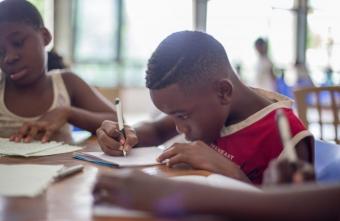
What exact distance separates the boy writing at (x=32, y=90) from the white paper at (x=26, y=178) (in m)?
0.37

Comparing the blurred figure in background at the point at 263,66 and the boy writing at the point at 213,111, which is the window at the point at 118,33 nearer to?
the blurred figure in background at the point at 263,66

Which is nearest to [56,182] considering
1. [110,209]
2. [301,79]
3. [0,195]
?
[0,195]

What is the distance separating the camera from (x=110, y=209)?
53 centimetres

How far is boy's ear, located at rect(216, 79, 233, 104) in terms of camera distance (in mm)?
929

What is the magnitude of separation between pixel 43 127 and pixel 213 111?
513 mm

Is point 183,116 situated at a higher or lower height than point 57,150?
higher

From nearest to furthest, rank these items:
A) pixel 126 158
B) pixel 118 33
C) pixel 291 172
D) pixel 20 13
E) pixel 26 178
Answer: pixel 291 172 → pixel 26 178 → pixel 126 158 → pixel 20 13 → pixel 118 33

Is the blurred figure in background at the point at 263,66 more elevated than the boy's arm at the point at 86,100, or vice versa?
the boy's arm at the point at 86,100

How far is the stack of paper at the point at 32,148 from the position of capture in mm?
992

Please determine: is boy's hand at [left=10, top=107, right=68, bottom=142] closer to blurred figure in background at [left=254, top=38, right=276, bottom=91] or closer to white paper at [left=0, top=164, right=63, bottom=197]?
white paper at [left=0, top=164, right=63, bottom=197]

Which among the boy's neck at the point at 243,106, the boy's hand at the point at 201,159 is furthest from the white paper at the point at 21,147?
the boy's neck at the point at 243,106

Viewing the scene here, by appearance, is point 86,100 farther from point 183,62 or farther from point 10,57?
point 183,62

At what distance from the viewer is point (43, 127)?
1.21 m

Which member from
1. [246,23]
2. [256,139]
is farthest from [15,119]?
[246,23]
